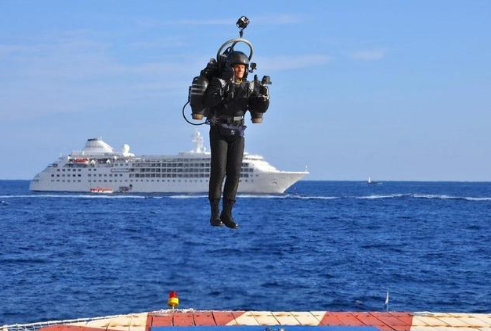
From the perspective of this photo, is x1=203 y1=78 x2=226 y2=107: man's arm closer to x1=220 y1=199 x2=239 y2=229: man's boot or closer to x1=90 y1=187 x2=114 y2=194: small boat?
x1=220 y1=199 x2=239 y2=229: man's boot

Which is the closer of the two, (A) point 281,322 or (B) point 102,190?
(A) point 281,322

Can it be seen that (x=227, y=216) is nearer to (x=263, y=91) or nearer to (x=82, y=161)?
(x=263, y=91)

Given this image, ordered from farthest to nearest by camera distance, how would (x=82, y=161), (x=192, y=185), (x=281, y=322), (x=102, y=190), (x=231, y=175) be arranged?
(x=82, y=161), (x=102, y=190), (x=192, y=185), (x=281, y=322), (x=231, y=175)

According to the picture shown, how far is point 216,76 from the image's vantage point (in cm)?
1035

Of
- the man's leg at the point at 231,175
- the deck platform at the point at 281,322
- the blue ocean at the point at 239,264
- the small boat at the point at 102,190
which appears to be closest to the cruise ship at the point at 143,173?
the small boat at the point at 102,190

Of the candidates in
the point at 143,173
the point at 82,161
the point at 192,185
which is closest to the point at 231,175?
the point at 192,185

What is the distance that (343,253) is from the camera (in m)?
72.9

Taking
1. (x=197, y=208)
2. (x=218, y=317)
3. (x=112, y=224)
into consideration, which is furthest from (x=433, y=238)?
(x=218, y=317)

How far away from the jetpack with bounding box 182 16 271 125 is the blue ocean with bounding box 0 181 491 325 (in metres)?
29.8

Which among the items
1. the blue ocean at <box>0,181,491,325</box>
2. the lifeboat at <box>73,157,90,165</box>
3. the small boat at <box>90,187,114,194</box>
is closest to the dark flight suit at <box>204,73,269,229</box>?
the blue ocean at <box>0,181,491,325</box>

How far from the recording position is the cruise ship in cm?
16650

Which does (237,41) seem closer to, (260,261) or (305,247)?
(260,261)

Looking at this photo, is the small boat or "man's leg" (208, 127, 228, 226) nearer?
"man's leg" (208, 127, 228, 226)

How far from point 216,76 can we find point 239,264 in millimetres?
54528
